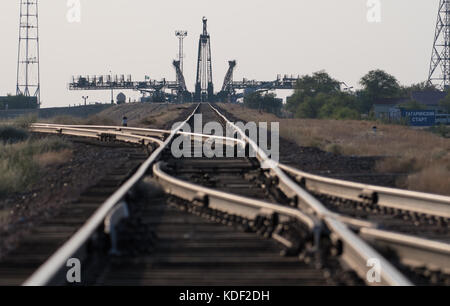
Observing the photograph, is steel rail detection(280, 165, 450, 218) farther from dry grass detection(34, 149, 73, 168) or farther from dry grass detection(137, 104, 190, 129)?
dry grass detection(137, 104, 190, 129)

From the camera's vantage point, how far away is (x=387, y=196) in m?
8.19

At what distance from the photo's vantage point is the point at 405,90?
549 ft

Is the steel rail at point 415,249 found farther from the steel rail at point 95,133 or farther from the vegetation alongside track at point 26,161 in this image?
the steel rail at point 95,133

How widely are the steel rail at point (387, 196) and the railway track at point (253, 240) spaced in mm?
13

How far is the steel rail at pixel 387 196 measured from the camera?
24.8ft

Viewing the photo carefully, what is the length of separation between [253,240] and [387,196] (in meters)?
2.61

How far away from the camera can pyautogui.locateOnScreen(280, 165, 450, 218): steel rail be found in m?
7.57

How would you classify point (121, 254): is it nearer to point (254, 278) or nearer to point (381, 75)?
point (254, 278)

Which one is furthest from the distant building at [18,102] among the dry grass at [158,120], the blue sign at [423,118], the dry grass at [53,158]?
the dry grass at [53,158]

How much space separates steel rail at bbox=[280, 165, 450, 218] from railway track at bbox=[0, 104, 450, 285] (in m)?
0.01

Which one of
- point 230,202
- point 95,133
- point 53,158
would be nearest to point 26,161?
point 53,158

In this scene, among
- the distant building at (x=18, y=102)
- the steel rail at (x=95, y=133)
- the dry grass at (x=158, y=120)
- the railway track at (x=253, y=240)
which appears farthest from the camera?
the distant building at (x=18, y=102)
